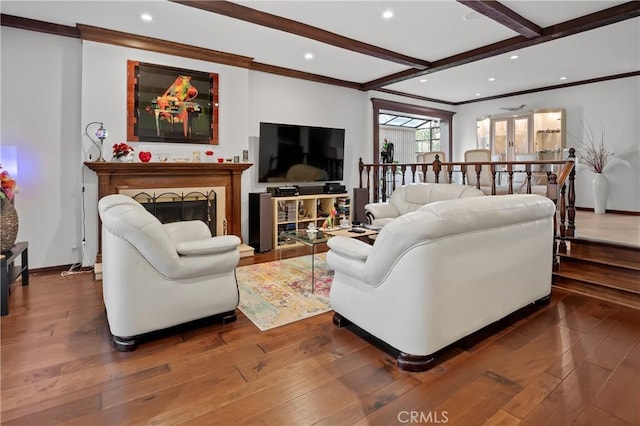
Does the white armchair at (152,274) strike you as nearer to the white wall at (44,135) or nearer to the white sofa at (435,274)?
the white sofa at (435,274)

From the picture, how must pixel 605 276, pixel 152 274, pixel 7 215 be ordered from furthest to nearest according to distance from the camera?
pixel 605 276 → pixel 7 215 → pixel 152 274

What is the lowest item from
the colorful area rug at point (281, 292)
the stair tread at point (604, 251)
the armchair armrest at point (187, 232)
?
the colorful area rug at point (281, 292)

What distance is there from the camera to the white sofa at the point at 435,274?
2074mm

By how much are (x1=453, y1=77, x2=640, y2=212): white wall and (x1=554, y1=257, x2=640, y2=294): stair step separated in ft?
12.7

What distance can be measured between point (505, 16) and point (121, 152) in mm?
4434

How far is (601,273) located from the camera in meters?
3.52

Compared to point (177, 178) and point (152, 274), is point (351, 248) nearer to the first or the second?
point (152, 274)

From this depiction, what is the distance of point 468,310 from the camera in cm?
232

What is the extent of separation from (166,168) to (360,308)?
10.6 ft

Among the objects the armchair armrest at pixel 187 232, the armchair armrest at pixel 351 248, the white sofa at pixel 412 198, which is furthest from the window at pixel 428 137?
the armchair armrest at pixel 351 248

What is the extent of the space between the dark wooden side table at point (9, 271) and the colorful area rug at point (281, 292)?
1.87 m

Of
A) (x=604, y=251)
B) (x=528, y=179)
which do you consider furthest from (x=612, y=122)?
(x=604, y=251)

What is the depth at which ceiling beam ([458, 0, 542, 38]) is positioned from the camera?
3.45 meters

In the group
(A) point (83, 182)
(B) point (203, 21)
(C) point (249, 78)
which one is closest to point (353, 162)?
(C) point (249, 78)
